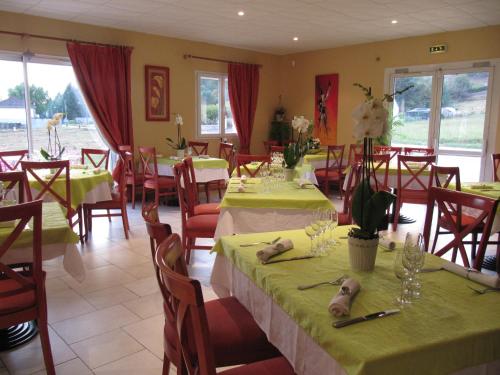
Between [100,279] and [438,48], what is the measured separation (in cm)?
606

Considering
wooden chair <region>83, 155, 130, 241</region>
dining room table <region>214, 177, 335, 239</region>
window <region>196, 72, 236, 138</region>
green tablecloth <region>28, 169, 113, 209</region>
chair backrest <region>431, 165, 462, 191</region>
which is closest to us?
dining room table <region>214, 177, 335, 239</region>

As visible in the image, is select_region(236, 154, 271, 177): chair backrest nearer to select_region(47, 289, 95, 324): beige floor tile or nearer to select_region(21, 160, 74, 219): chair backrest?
select_region(21, 160, 74, 219): chair backrest

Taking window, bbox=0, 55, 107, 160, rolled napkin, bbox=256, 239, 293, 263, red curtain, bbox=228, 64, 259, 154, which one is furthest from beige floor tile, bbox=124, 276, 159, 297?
red curtain, bbox=228, 64, 259, 154

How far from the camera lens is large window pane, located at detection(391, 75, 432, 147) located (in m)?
7.12

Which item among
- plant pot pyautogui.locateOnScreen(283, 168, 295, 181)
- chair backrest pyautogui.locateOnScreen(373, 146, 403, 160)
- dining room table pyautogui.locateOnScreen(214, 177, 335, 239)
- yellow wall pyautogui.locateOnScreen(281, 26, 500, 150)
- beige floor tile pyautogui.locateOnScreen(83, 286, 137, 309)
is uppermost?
yellow wall pyautogui.locateOnScreen(281, 26, 500, 150)

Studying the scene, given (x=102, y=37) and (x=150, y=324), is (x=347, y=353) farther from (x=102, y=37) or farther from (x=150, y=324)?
(x=102, y=37)

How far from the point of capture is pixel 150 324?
2871mm

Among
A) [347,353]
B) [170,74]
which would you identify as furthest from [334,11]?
[347,353]

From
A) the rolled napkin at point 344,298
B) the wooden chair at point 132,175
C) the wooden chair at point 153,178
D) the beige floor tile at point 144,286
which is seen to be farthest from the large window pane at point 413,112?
the rolled napkin at point 344,298

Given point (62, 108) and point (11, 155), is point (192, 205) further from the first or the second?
point (62, 108)

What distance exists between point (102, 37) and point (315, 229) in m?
5.66

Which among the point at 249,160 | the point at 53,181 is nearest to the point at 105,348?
the point at 53,181

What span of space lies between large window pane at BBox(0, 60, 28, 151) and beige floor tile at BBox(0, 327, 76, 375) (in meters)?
4.08

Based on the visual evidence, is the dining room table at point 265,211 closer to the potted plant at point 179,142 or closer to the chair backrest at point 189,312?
the chair backrest at point 189,312
